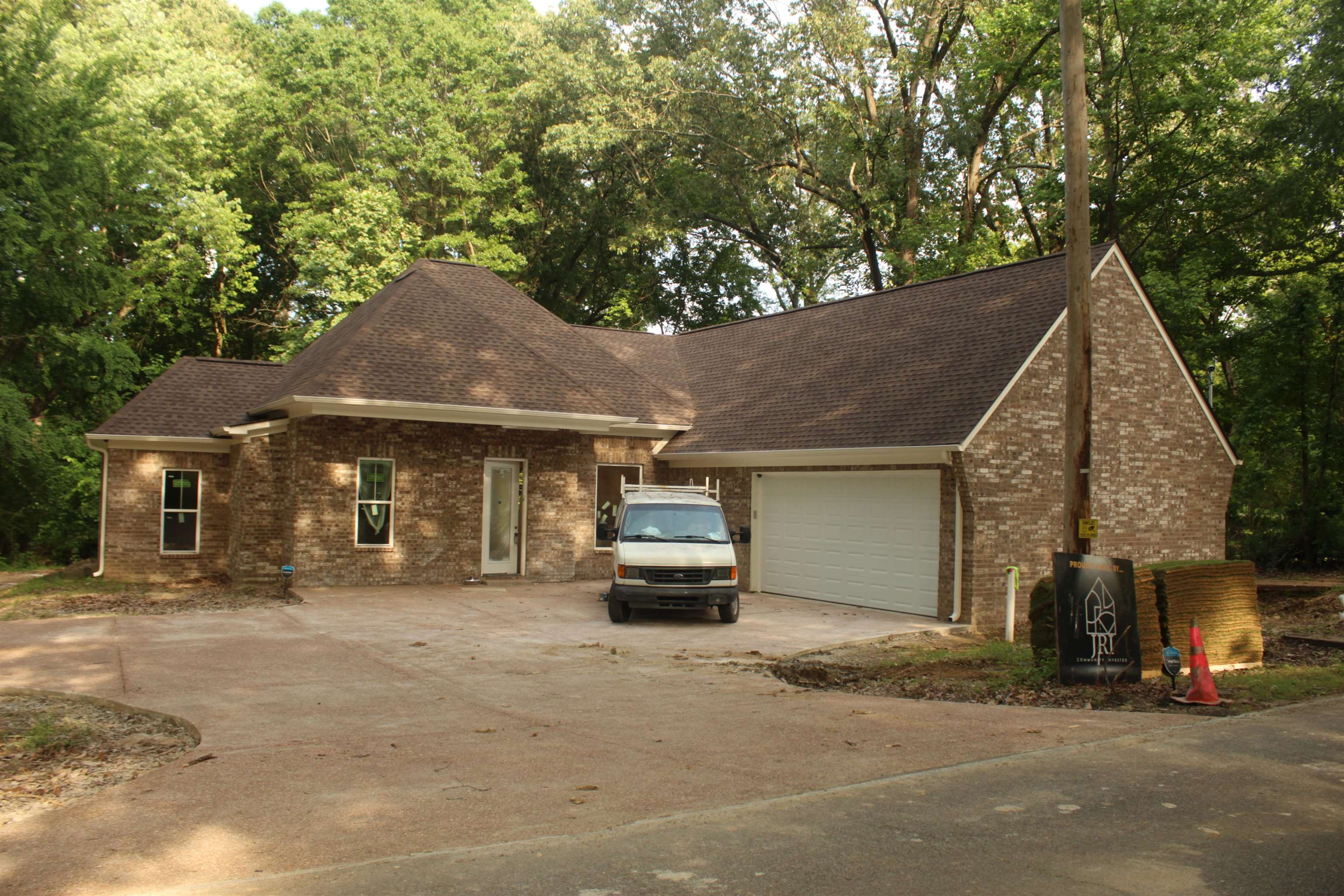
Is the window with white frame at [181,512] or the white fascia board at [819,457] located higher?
the white fascia board at [819,457]

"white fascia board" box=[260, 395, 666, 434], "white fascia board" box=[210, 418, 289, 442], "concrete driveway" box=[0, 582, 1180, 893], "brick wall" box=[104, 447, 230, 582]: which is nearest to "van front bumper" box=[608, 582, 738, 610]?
"concrete driveway" box=[0, 582, 1180, 893]

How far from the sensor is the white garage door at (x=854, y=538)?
16812mm

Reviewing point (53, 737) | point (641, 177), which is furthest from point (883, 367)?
point (641, 177)

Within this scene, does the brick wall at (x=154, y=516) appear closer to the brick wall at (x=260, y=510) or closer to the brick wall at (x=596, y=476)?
the brick wall at (x=260, y=510)

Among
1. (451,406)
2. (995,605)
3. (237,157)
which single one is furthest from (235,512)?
(237,157)

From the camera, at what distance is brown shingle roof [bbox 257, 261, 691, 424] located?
1877 cm

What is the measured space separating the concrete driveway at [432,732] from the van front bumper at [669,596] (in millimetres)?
400

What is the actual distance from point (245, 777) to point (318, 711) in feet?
7.27

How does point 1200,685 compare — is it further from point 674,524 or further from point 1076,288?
point 674,524

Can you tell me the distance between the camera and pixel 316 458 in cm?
1864

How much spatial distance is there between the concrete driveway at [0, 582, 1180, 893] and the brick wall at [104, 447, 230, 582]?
22.6 feet

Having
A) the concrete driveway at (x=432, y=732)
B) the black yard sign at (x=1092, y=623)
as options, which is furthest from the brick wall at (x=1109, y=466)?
Result: the black yard sign at (x=1092, y=623)

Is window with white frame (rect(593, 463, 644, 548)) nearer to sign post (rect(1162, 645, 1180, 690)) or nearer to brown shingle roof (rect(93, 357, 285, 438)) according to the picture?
brown shingle roof (rect(93, 357, 285, 438))

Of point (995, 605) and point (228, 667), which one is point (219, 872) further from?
point (995, 605)
